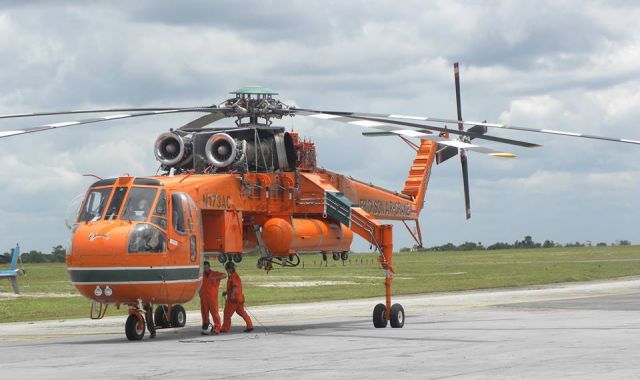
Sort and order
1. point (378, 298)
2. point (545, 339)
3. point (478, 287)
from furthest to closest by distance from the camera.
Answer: point (478, 287) → point (378, 298) → point (545, 339)

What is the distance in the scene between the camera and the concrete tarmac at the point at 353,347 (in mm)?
15430

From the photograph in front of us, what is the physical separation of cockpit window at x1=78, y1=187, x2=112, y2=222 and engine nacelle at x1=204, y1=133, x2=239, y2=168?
2.95m

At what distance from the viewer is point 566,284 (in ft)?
165

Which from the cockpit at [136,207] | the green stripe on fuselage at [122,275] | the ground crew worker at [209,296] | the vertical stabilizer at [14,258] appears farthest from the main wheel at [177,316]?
the vertical stabilizer at [14,258]

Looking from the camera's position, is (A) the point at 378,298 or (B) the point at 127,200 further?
(A) the point at 378,298

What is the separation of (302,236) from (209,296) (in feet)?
8.31

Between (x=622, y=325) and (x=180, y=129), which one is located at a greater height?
(x=180, y=129)

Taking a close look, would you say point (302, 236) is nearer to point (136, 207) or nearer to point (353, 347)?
point (136, 207)

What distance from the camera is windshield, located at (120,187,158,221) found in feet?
68.6

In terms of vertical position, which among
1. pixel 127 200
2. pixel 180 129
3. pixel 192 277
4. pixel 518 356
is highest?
pixel 180 129

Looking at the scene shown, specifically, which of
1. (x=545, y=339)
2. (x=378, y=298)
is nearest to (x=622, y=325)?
(x=545, y=339)

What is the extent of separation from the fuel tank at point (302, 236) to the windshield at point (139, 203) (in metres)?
3.48

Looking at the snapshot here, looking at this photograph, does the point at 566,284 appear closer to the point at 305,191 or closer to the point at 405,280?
the point at 405,280

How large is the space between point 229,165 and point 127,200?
3.29 m
